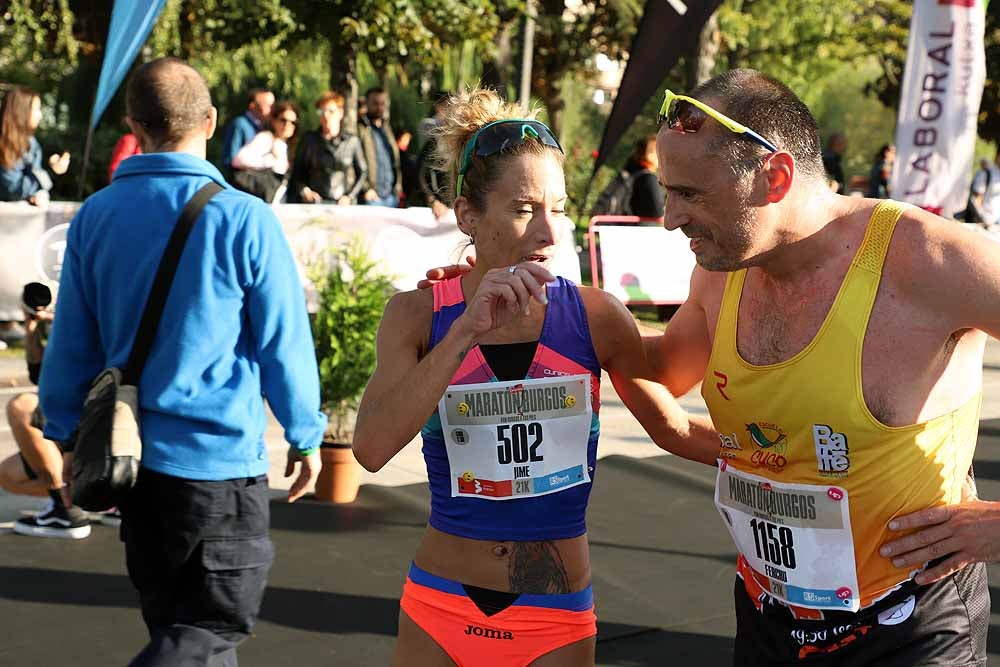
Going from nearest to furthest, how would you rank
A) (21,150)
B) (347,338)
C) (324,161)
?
1. (347,338)
2. (21,150)
3. (324,161)

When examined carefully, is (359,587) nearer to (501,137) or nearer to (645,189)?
(501,137)

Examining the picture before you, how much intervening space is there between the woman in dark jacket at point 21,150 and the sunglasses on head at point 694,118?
8.47 metres

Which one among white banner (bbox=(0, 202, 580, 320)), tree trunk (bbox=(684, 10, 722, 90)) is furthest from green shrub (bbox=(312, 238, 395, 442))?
tree trunk (bbox=(684, 10, 722, 90))

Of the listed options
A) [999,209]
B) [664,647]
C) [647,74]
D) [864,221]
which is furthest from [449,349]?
[999,209]

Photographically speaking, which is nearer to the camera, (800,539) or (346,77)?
(800,539)

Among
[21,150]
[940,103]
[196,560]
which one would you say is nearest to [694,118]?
[196,560]

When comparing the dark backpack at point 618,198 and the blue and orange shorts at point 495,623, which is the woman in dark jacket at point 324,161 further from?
the blue and orange shorts at point 495,623

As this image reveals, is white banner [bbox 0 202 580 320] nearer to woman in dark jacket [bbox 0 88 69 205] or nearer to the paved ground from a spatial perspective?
woman in dark jacket [bbox 0 88 69 205]

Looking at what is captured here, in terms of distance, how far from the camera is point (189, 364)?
3332mm

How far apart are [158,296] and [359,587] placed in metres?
2.16

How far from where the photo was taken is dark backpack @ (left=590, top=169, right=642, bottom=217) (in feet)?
42.7

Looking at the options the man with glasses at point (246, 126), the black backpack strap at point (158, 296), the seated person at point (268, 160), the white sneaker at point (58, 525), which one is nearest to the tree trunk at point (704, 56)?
the seated person at point (268, 160)

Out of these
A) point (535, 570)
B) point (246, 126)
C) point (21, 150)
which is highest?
point (246, 126)

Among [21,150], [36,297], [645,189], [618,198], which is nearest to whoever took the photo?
[36,297]
